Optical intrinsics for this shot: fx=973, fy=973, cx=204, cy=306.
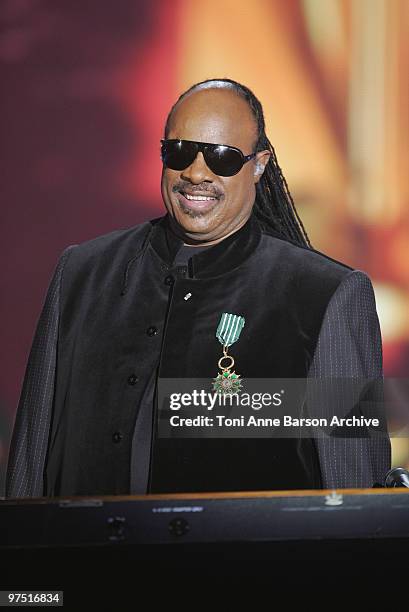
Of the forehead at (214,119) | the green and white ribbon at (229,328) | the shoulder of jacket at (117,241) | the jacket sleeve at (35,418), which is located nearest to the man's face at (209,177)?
the forehead at (214,119)

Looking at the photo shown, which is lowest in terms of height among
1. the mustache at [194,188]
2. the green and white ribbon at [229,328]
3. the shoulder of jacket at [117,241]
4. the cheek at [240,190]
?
the green and white ribbon at [229,328]

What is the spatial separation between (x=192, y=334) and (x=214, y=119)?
53 cm

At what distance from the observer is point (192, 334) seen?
2240 mm

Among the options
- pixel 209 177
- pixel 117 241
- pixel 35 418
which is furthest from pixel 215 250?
pixel 35 418

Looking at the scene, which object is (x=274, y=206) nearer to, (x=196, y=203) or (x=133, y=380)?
(x=196, y=203)

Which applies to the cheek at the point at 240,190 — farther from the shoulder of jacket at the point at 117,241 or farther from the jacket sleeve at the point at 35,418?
the jacket sleeve at the point at 35,418

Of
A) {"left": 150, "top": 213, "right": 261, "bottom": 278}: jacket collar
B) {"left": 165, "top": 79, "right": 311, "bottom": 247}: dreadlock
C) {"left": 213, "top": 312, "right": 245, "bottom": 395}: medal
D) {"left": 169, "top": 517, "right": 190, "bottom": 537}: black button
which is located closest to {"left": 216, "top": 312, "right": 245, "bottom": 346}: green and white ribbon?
{"left": 213, "top": 312, "right": 245, "bottom": 395}: medal

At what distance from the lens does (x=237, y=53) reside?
339 centimetres

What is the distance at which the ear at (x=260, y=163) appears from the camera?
2.47 m

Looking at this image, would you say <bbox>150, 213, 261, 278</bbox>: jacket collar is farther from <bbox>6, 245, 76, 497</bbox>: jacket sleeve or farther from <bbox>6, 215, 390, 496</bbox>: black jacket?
<bbox>6, 245, 76, 497</bbox>: jacket sleeve

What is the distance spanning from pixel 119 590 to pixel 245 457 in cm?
106

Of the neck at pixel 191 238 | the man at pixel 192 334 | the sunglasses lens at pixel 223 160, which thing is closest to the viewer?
the man at pixel 192 334

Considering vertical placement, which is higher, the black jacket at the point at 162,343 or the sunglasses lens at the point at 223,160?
the sunglasses lens at the point at 223,160

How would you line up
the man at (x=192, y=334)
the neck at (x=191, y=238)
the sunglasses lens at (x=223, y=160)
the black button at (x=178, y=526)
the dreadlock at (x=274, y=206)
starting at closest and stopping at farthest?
the black button at (x=178, y=526), the man at (x=192, y=334), the sunglasses lens at (x=223, y=160), the neck at (x=191, y=238), the dreadlock at (x=274, y=206)
